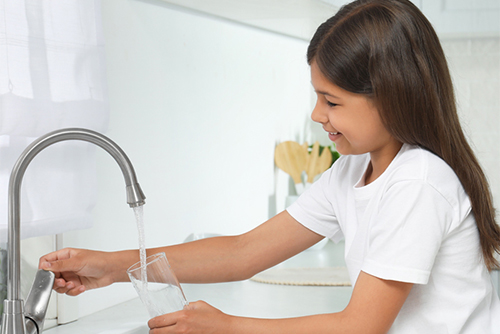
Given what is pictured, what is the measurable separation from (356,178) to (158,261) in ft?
1.25

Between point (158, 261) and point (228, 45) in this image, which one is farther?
point (228, 45)

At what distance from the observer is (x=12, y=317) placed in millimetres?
777

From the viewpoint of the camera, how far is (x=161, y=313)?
766 mm

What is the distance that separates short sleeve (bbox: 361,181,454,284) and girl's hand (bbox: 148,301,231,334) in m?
0.21

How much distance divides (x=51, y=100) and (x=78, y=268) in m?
0.30

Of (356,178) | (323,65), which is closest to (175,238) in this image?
(356,178)

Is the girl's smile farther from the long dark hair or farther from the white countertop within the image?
the white countertop

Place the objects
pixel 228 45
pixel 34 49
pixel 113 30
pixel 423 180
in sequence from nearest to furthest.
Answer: pixel 423 180 < pixel 34 49 < pixel 113 30 < pixel 228 45

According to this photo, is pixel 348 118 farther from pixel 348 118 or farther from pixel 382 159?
pixel 382 159

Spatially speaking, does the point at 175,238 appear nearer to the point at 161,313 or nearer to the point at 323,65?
the point at 161,313

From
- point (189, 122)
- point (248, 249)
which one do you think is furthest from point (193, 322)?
point (189, 122)

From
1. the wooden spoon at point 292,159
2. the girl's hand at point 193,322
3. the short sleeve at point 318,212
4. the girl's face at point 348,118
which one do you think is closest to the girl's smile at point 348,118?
the girl's face at point 348,118

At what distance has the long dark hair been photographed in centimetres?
73

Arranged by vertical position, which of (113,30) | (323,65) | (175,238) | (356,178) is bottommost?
(175,238)
